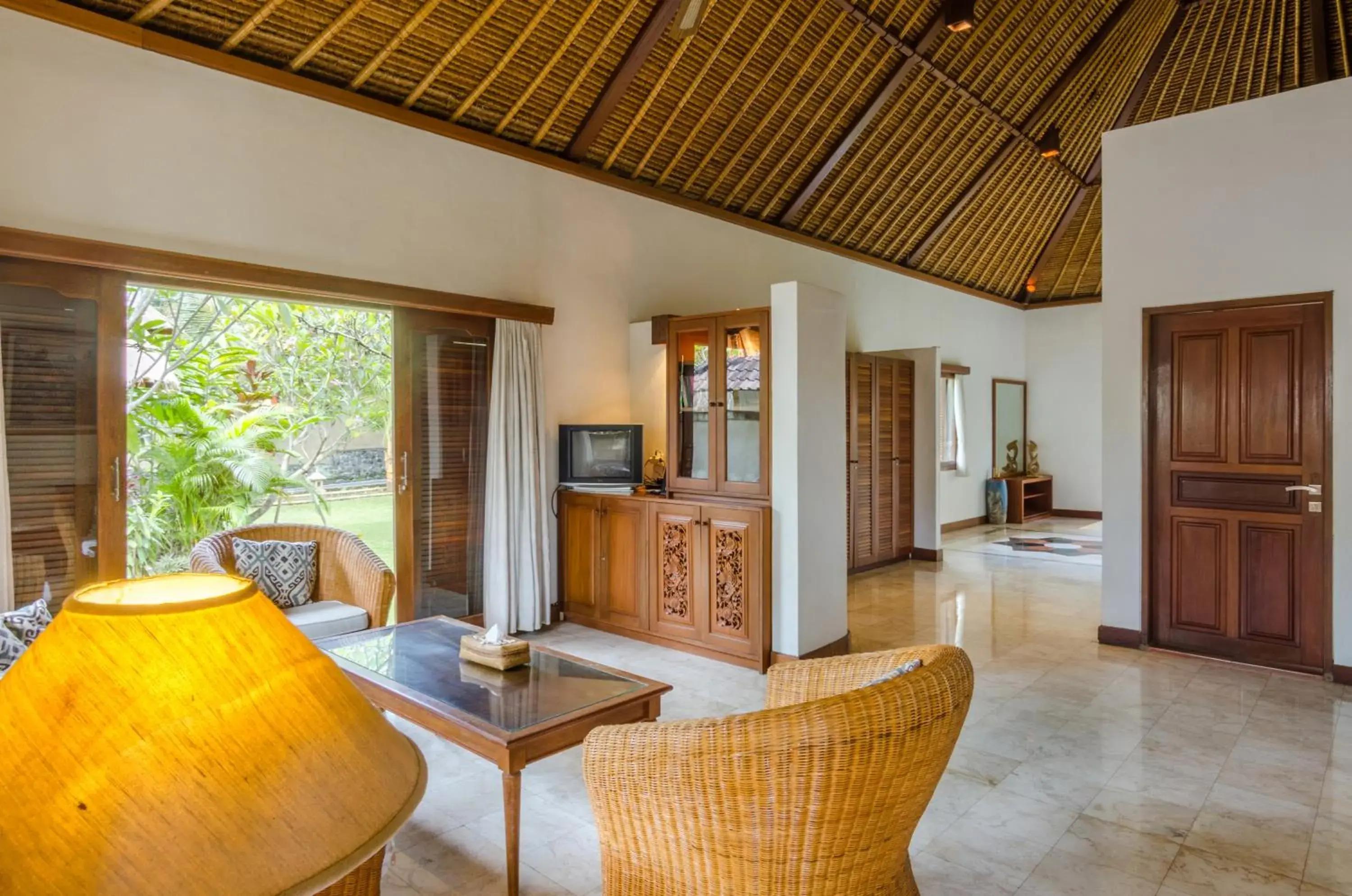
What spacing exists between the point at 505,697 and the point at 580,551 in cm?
279

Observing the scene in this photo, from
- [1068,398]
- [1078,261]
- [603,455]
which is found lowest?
[603,455]

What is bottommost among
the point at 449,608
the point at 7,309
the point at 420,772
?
the point at 449,608

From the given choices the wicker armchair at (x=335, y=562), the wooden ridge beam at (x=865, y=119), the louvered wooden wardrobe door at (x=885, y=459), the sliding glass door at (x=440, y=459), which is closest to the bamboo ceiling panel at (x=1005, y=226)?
the louvered wooden wardrobe door at (x=885, y=459)

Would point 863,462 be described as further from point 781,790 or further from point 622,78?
point 781,790

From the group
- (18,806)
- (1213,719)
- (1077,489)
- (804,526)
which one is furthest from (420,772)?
(1077,489)

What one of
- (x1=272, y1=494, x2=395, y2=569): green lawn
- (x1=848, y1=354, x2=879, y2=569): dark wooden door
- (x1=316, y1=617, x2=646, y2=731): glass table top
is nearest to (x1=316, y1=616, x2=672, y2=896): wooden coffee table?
(x1=316, y1=617, x2=646, y2=731): glass table top

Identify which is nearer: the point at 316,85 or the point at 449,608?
the point at 316,85

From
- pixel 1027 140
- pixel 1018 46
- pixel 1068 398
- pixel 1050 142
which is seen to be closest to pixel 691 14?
pixel 1018 46

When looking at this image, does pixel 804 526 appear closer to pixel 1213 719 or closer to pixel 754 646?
pixel 754 646

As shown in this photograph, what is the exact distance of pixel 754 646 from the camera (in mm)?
4520

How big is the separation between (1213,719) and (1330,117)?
10.6 ft

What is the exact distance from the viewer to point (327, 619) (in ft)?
12.0

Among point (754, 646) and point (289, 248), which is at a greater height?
point (289, 248)

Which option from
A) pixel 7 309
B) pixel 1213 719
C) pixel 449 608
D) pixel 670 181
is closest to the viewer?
pixel 7 309
